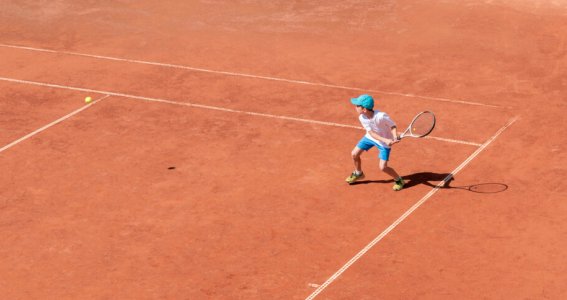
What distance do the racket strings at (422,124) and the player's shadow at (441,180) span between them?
27.1 inches

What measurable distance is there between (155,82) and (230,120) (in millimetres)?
2816

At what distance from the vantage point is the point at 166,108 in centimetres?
1823

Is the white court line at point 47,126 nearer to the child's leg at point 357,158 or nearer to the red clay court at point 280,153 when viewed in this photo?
the red clay court at point 280,153

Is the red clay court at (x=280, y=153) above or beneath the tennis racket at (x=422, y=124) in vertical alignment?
beneath

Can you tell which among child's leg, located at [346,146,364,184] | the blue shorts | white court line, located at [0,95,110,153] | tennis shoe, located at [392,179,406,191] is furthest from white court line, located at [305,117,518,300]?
white court line, located at [0,95,110,153]

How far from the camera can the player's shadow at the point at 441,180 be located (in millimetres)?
14500

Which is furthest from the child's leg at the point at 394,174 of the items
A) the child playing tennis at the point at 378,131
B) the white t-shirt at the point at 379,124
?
the white t-shirt at the point at 379,124

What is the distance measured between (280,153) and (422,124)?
2.52 meters

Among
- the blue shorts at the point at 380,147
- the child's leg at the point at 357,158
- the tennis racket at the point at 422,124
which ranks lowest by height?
the child's leg at the point at 357,158

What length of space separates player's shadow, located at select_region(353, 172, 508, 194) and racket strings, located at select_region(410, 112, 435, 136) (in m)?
0.69

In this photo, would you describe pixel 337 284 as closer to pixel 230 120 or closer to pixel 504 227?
pixel 504 227

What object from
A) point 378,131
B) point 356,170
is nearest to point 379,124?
point 378,131

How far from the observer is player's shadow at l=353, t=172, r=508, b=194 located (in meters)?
14.5

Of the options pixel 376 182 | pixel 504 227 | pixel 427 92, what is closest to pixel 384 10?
pixel 427 92
